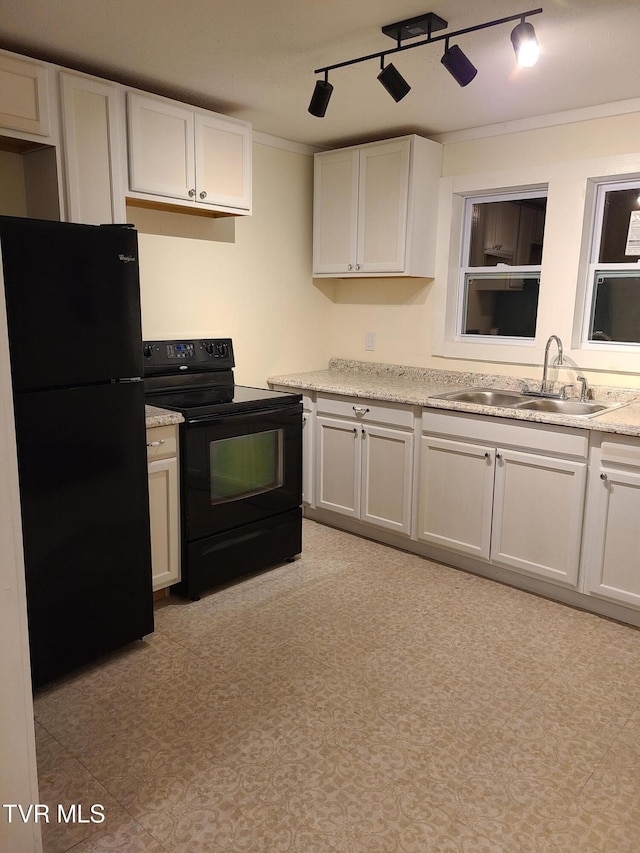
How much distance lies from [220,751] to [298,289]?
2945 millimetres

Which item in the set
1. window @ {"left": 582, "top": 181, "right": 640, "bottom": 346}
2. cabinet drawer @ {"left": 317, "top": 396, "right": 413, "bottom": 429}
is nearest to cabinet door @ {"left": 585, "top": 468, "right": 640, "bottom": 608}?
window @ {"left": 582, "top": 181, "right": 640, "bottom": 346}

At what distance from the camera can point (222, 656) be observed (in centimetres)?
257

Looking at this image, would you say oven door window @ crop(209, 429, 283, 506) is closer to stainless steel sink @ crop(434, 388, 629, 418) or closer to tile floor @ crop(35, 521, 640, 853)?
tile floor @ crop(35, 521, 640, 853)

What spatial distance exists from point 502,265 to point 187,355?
74.9 inches

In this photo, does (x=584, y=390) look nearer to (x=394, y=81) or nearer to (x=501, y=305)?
(x=501, y=305)

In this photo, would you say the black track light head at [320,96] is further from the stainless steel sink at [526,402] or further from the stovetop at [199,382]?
the stainless steel sink at [526,402]

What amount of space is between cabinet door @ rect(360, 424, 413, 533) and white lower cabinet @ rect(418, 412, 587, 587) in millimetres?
101

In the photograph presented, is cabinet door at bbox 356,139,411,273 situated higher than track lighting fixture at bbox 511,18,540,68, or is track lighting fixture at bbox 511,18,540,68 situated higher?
track lighting fixture at bbox 511,18,540,68

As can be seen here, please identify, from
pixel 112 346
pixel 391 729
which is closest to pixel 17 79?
pixel 112 346

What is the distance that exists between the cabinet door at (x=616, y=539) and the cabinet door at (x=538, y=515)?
0.28 feet

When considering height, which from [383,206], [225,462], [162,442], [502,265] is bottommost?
[225,462]

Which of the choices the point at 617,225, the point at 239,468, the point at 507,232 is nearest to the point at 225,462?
the point at 239,468

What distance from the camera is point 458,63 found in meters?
2.29

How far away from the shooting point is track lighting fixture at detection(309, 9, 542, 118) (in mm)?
2080
